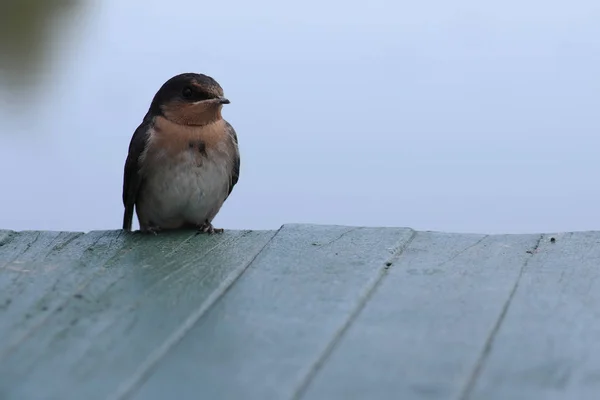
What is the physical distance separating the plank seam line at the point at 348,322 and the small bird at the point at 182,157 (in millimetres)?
1958

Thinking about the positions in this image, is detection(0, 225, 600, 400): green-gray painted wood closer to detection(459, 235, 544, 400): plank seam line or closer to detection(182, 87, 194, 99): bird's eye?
detection(459, 235, 544, 400): plank seam line

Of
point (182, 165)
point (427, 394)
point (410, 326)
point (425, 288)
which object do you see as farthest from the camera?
point (182, 165)

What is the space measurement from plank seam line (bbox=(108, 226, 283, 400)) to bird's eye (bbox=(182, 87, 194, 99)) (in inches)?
94.8

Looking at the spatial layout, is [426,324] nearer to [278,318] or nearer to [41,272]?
[278,318]

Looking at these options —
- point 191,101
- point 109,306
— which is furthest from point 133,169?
point 109,306

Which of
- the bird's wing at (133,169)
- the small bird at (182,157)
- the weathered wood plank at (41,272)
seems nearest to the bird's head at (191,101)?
the small bird at (182,157)

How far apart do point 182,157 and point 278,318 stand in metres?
2.75

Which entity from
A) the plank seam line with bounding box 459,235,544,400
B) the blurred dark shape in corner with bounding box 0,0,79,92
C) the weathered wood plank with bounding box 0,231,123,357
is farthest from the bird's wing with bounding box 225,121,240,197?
the blurred dark shape in corner with bounding box 0,0,79,92

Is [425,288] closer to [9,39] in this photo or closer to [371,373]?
[371,373]

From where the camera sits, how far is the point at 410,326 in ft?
9.45

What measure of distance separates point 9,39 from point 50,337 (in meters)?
21.4

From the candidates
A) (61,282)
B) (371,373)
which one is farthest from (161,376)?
(61,282)

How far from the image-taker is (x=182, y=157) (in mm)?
5625

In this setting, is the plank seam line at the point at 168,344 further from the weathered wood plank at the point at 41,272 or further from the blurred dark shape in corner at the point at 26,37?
the blurred dark shape in corner at the point at 26,37
